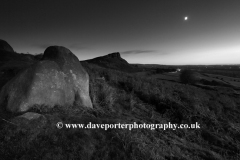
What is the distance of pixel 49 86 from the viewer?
4.90 meters

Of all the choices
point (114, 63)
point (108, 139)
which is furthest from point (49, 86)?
point (114, 63)

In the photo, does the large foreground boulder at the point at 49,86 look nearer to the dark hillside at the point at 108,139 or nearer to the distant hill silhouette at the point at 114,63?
the dark hillside at the point at 108,139

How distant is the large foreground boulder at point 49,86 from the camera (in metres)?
4.38

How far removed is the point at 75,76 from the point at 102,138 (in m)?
3.66

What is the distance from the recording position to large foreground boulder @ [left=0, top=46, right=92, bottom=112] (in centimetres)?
438

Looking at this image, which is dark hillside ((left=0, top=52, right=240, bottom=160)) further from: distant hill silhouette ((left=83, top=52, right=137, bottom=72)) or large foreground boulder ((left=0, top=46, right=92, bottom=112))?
distant hill silhouette ((left=83, top=52, right=137, bottom=72))

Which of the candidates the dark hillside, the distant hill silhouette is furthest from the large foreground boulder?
the distant hill silhouette

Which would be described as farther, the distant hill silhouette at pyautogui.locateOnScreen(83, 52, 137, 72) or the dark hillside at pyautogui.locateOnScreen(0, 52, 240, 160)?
the distant hill silhouette at pyautogui.locateOnScreen(83, 52, 137, 72)

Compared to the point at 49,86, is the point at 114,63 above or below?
above

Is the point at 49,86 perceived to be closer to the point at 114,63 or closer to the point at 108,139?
the point at 108,139

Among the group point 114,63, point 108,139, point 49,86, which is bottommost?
point 108,139

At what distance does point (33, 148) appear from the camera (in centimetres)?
257

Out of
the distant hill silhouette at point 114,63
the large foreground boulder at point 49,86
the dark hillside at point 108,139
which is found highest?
the distant hill silhouette at point 114,63

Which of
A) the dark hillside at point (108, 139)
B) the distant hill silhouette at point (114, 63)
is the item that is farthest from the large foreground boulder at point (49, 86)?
the distant hill silhouette at point (114, 63)
